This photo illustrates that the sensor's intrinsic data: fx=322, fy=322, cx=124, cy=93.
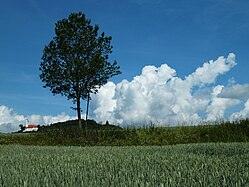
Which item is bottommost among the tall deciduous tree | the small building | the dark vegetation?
the dark vegetation

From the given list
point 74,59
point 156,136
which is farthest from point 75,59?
point 156,136

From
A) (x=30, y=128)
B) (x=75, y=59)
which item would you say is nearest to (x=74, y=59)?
(x=75, y=59)

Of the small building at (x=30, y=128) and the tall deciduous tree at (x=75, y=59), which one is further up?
the tall deciduous tree at (x=75, y=59)

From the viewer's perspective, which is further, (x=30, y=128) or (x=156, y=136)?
(x=30, y=128)

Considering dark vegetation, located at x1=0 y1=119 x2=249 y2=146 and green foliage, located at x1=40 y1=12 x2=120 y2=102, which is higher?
green foliage, located at x1=40 y1=12 x2=120 y2=102

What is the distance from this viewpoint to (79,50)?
25438 millimetres

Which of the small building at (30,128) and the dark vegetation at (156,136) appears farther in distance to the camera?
the small building at (30,128)

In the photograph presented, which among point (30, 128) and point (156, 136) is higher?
point (30, 128)

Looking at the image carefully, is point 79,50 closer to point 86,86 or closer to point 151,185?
point 86,86

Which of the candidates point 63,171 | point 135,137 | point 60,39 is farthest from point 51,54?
point 63,171

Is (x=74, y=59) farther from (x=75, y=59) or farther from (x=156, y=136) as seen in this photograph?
(x=156, y=136)

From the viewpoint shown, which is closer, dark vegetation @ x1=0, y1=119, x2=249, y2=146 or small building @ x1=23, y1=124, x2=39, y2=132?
dark vegetation @ x1=0, y1=119, x2=249, y2=146

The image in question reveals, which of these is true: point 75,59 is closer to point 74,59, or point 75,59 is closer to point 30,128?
point 74,59

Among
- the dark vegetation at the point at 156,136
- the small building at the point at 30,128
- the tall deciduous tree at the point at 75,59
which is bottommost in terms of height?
the dark vegetation at the point at 156,136
